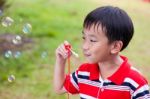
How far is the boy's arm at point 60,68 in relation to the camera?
302cm

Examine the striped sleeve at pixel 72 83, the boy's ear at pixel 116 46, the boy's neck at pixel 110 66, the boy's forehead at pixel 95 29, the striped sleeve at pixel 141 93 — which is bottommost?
the striped sleeve at pixel 141 93

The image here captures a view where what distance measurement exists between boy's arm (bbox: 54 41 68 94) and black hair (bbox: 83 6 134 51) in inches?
8.6

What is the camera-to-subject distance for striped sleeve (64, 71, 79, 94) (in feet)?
10.3

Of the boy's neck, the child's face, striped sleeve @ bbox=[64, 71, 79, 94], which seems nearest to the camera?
the child's face

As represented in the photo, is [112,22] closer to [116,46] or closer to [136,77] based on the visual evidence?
[116,46]

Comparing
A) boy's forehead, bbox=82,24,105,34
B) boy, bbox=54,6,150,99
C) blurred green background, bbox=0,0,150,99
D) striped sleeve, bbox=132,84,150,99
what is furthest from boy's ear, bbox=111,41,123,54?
blurred green background, bbox=0,0,150,99

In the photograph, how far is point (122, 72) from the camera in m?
2.93

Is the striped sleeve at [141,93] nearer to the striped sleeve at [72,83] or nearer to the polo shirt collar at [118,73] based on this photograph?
the polo shirt collar at [118,73]

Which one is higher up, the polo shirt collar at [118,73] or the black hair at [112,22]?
the black hair at [112,22]

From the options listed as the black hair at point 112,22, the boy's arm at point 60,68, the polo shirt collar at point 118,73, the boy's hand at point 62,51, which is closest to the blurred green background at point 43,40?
the boy's arm at point 60,68

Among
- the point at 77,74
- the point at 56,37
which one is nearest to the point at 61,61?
the point at 77,74

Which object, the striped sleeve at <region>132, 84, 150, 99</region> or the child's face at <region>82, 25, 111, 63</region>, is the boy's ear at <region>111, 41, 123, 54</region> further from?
the striped sleeve at <region>132, 84, 150, 99</region>

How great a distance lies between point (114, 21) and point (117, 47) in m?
0.15

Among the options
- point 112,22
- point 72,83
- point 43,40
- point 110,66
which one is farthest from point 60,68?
point 43,40
